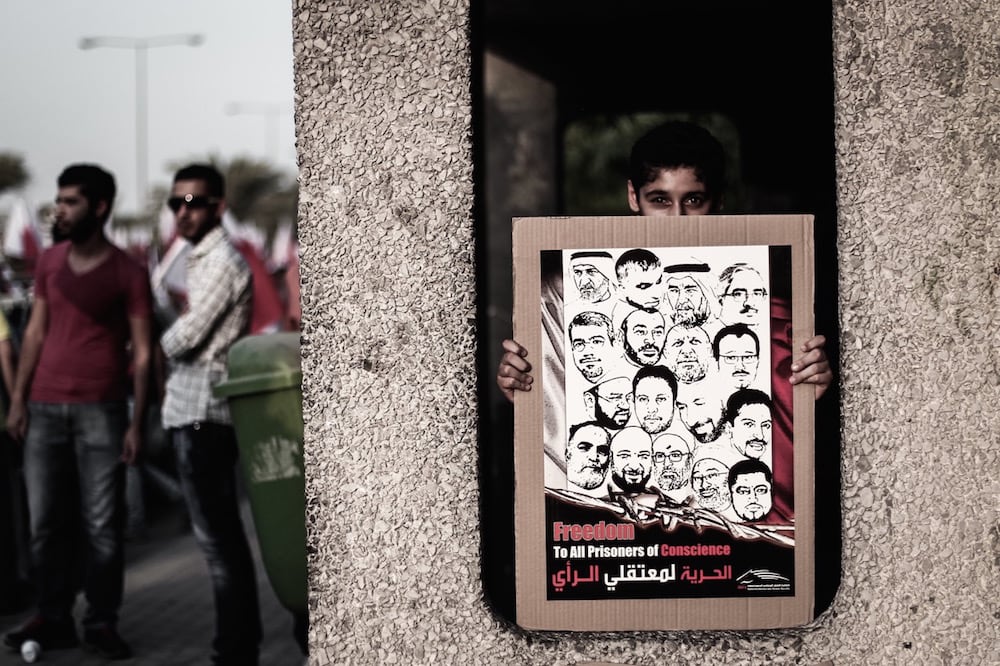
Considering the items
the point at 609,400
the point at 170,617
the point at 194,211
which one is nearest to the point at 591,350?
the point at 609,400

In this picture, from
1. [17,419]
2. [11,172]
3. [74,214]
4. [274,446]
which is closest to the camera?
[274,446]

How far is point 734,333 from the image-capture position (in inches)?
108

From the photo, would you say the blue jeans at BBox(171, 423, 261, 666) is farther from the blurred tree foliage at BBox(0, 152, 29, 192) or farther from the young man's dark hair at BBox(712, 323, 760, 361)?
the blurred tree foliage at BBox(0, 152, 29, 192)

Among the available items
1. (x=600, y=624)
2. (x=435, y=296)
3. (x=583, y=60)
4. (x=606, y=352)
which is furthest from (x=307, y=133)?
(x=583, y=60)

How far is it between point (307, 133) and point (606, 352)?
887 millimetres

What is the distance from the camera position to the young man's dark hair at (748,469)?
9.15 ft

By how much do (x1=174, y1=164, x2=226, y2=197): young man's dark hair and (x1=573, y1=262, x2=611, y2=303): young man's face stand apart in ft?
10.3

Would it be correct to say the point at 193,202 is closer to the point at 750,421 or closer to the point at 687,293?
the point at 687,293

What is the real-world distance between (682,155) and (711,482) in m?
0.89

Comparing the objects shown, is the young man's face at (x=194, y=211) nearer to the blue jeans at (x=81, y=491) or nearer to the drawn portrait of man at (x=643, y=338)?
the blue jeans at (x=81, y=491)

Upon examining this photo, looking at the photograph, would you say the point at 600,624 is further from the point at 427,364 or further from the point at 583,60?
the point at 583,60

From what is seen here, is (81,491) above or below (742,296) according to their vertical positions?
below

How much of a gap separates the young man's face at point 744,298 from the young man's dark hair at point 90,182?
12.7 ft

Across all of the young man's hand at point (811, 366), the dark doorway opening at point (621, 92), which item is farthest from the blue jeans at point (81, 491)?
the young man's hand at point (811, 366)
